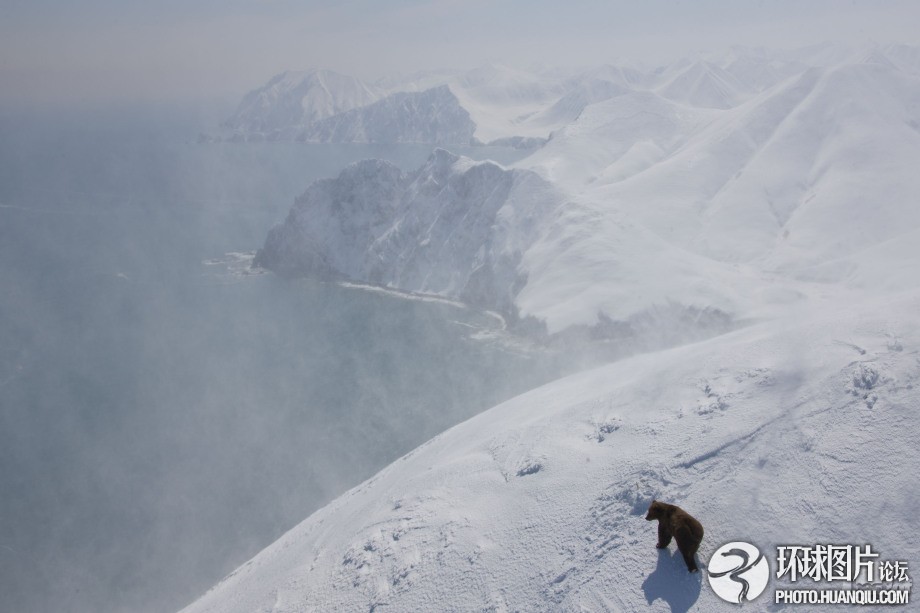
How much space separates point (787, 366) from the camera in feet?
58.2

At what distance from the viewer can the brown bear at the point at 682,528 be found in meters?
12.1

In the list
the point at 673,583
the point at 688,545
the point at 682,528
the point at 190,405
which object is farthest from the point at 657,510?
the point at 190,405

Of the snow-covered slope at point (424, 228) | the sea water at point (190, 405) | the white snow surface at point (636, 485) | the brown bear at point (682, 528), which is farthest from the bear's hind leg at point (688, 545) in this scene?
the snow-covered slope at point (424, 228)

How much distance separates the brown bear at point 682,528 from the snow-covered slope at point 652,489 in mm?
619

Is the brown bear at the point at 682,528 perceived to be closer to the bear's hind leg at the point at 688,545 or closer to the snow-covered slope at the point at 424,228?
the bear's hind leg at the point at 688,545

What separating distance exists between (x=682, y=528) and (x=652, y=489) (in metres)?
2.95

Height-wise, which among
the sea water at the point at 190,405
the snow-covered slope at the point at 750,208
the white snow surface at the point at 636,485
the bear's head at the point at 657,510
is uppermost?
the bear's head at the point at 657,510

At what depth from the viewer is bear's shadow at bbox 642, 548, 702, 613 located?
472 inches

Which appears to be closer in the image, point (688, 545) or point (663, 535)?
point (688, 545)

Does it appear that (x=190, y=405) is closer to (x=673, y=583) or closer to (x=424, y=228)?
(x=424, y=228)

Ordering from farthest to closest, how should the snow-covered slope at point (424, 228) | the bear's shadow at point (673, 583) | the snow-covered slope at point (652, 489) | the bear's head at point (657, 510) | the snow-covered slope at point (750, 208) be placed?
the snow-covered slope at point (424, 228)
the snow-covered slope at point (750, 208)
the snow-covered slope at point (652, 489)
the bear's head at point (657, 510)
the bear's shadow at point (673, 583)

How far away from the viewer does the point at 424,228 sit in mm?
97188

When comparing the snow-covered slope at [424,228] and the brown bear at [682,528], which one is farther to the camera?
the snow-covered slope at [424,228]

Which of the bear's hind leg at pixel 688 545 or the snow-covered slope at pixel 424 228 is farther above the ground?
the bear's hind leg at pixel 688 545
